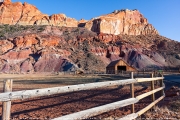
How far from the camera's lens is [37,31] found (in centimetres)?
9550

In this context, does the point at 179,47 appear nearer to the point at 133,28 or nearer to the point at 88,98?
the point at 133,28

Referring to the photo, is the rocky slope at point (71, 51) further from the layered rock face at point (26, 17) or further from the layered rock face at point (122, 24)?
the layered rock face at point (26, 17)

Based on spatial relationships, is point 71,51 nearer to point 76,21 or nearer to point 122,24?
point 76,21

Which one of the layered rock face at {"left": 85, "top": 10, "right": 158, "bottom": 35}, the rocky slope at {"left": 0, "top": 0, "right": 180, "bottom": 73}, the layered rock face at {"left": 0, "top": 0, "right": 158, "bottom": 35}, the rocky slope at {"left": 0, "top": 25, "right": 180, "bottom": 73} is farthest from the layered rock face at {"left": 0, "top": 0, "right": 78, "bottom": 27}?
the rocky slope at {"left": 0, "top": 25, "right": 180, "bottom": 73}

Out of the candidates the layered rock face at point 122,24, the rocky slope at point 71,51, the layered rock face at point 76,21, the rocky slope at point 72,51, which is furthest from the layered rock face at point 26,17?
the rocky slope at point 71,51

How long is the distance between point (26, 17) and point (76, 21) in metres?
36.4

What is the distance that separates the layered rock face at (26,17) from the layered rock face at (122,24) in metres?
18.1

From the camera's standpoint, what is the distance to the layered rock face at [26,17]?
134 meters

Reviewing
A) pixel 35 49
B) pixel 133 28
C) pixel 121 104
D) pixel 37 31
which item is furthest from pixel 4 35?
pixel 121 104

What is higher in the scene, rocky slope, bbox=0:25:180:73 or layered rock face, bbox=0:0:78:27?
layered rock face, bbox=0:0:78:27

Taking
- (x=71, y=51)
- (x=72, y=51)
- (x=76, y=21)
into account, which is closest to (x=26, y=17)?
(x=76, y=21)

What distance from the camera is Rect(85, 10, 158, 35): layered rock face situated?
12975cm

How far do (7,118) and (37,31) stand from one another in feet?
319

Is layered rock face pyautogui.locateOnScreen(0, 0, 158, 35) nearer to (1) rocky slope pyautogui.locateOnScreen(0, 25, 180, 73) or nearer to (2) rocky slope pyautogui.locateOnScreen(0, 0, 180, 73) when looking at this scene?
(2) rocky slope pyautogui.locateOnScreen(0, 0, 180, 73)
